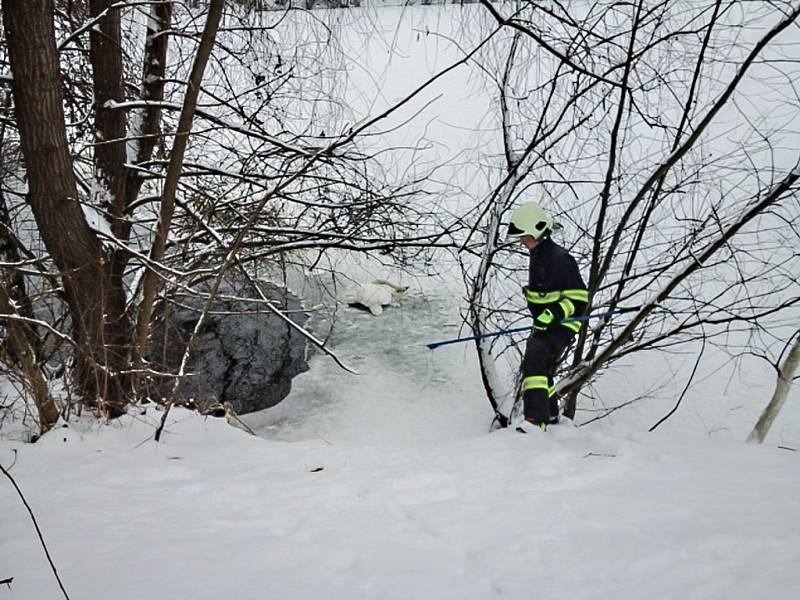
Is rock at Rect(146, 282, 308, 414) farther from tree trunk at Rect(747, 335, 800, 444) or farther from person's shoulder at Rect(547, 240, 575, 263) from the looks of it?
tree trunk at Rect(747, 335, 800, 444)

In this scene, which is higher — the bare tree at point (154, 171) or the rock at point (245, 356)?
the bare tree at point (154, 171)

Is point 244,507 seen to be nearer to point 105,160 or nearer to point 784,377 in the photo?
point 105,160

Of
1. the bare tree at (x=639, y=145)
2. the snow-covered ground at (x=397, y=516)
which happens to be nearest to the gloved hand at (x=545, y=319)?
the bare tree at (x=639, y=145)

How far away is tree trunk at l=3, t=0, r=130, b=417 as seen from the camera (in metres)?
3.81

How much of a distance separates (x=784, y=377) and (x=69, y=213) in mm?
5048

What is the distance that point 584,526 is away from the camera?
262 cm

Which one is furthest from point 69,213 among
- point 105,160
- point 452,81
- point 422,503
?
point 452,81

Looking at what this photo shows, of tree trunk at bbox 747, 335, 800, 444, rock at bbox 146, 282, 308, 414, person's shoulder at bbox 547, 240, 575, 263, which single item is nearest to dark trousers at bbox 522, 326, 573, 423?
person's shoulder at bbox 547, 240, 575, 263

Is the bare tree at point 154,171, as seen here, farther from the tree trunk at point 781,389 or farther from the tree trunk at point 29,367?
the tree trunk at point 781,389

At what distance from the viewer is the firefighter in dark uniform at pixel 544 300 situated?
189 inches

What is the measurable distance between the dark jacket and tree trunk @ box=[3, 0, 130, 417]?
266 centimetres

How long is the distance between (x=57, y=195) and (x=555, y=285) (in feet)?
10.3

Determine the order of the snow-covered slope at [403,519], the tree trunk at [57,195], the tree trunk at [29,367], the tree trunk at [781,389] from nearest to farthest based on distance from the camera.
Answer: the snow-covered slope at [403,519] < the tree trunk at [29,367] < the tree trunk at [57,195] < the tree trunk at [781,389]

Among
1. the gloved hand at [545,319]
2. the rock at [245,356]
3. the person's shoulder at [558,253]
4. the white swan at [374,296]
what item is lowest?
the rock at [245,356]
